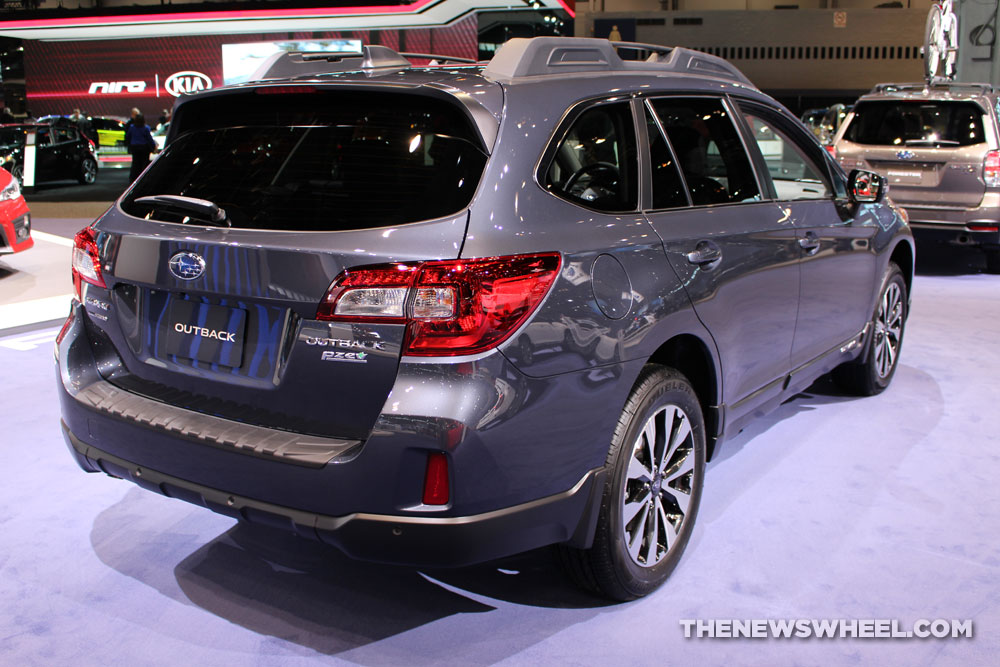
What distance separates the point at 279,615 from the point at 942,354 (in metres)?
→ 4.28

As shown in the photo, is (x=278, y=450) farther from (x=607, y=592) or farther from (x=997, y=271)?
(x=997, y=271)

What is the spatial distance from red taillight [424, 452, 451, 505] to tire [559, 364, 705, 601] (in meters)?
0.50

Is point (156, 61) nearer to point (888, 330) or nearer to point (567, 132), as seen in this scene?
point (888, 330)

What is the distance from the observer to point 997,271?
814cm

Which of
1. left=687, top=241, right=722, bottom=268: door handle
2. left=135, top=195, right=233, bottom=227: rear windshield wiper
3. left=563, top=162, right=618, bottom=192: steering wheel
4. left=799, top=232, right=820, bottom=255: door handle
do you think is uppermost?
left=563, top=162, right=618, bottom=192: steering wheel

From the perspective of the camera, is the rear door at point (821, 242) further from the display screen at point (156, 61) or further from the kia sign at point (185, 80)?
the kia sign at point (185, 80)

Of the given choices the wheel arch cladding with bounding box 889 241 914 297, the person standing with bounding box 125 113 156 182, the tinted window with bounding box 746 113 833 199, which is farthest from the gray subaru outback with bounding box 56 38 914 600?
the person standing with bounding box 125 113 156 182

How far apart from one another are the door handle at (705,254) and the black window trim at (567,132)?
0.75 ft

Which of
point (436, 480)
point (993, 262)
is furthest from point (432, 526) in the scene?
point (993, 262)

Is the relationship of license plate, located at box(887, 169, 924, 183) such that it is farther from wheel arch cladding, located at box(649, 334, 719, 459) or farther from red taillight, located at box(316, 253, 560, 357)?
red taillight, located at box(316, 253, 560, 357)

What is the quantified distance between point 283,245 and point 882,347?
3338mm

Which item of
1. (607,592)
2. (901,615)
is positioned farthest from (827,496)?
(607,592)

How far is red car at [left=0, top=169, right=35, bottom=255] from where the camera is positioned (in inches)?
272

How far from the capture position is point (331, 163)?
2.08 m
